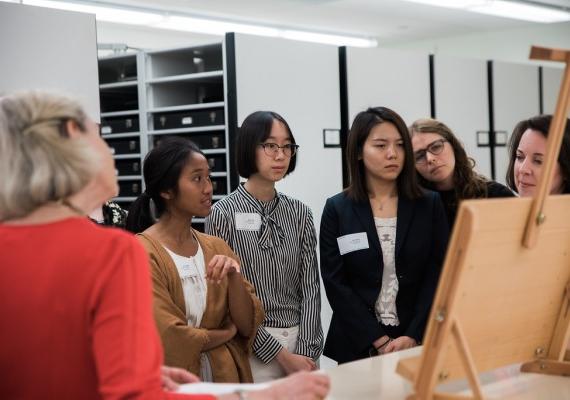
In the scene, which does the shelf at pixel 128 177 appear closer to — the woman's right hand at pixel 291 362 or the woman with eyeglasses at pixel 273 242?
the woman with eyeglasses at pixel 273 242

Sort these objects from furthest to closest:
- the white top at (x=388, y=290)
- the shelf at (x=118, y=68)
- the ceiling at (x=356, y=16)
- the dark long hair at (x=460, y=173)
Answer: the ceiling at (x=356, y=16) → the shelf at (x=118, y=68) → the dark long hair at (x=460, y=173) → the white top at (x=388, y=290)

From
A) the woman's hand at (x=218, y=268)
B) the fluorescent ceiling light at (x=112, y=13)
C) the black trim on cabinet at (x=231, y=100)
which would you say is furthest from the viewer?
the fluorescent ceiling light at (x=112, y=13)

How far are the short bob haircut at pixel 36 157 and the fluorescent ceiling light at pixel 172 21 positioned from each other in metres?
6.58

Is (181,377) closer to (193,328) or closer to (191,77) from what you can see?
(193,328)

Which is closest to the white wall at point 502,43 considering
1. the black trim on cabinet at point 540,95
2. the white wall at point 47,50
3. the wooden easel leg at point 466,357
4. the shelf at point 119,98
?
the black trim on cabinet at point 540,95

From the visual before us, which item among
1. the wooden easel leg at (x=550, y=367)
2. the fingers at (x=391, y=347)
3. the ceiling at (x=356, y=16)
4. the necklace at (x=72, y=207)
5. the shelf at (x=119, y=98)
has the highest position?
the ceiling at (x=356, y=16)

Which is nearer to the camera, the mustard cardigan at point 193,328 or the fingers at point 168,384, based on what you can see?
the fingers at point 168,384

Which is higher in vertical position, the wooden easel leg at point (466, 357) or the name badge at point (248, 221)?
the name badge at point (248, 221)

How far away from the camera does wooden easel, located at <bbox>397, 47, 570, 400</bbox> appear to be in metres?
1.12

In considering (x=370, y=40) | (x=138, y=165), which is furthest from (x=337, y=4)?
(x=138, y=165)

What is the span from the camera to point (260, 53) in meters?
4.42

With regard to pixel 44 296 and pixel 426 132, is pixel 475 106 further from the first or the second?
pixel 44 296

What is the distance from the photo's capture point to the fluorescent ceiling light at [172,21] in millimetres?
7891

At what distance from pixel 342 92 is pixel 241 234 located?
2.51 meters
